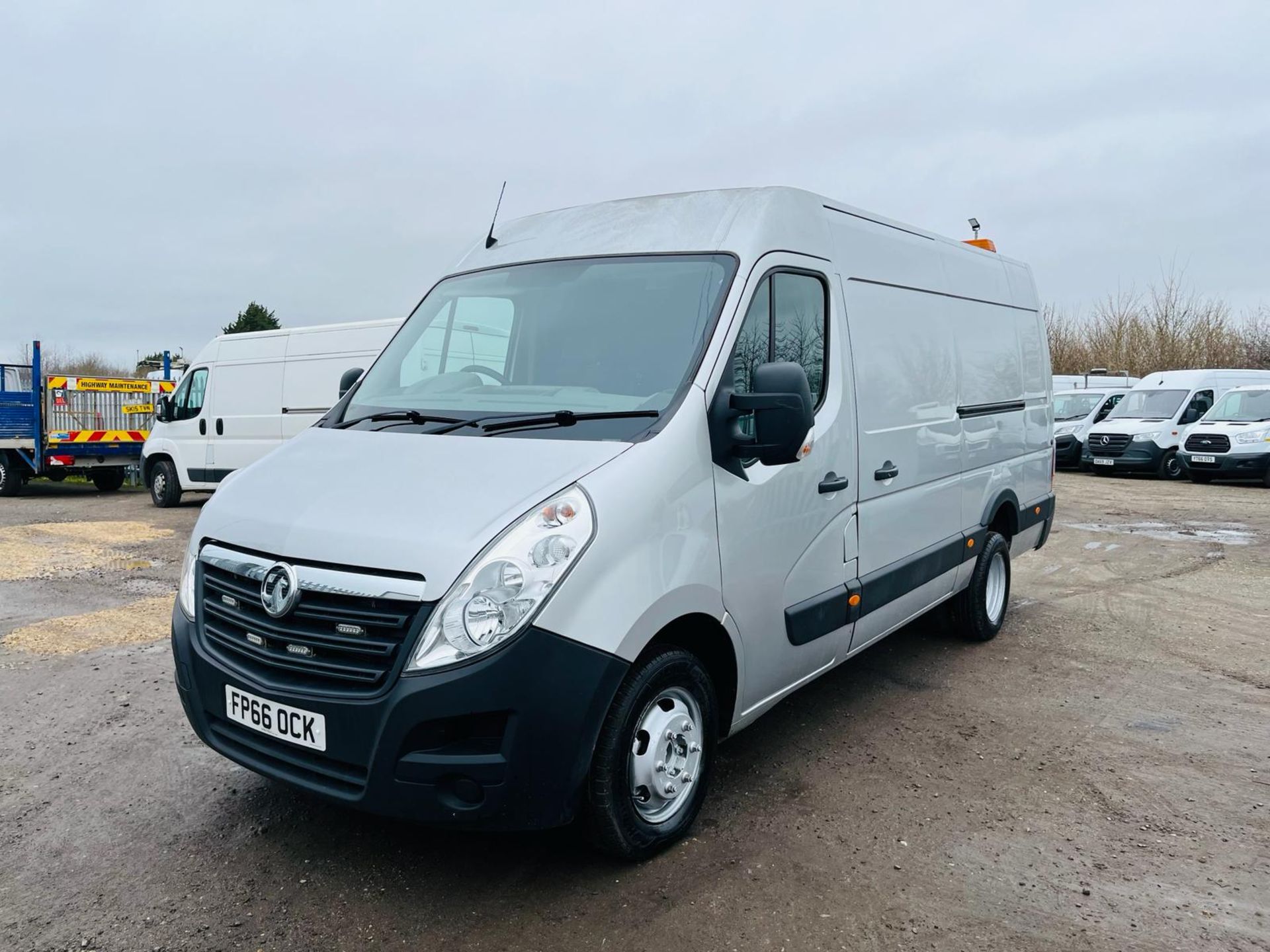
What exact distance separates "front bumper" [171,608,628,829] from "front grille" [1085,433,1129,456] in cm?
1950

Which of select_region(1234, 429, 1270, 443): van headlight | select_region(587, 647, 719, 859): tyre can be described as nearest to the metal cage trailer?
select_region(587, 647, 719, 859): tyre

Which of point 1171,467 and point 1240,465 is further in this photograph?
point 1171,467

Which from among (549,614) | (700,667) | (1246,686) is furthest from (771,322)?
(1246,686)

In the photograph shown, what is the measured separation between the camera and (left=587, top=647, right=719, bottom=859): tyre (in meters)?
2.94

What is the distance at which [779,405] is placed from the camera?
3221 millimetres

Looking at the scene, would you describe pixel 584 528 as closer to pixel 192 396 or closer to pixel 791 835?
pixel 791 835

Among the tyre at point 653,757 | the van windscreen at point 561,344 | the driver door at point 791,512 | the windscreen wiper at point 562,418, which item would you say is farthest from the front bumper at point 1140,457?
the windscreen wiper at point 562,418

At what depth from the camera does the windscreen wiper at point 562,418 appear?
10.7 feet

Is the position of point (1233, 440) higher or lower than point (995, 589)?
higher

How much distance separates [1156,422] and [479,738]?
2036 cm

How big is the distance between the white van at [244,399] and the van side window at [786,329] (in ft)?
28.1

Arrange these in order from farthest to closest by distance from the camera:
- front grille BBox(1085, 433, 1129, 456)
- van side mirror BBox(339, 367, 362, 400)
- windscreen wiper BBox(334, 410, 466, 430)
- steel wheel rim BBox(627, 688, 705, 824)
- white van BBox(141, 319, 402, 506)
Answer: front grille BBox(1085, 433, 1129, 456) < white van BBox(141, 319, 402, 506) < van side mirror BBox(339, 367, 362, 400) < windscreen wiper BBox(334, 410, 466, 430) < steel wheel rim BBox(627, 688, 705, 824)

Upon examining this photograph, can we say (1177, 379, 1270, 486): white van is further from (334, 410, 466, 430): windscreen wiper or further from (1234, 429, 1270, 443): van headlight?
(334, 410, 466, 430): windscreen wiper

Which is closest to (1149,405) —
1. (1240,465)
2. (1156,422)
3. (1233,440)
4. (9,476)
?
(1156,422)
